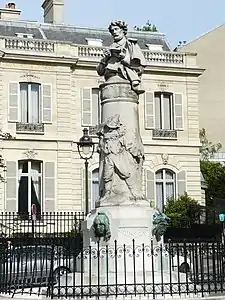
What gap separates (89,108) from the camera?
32594 mm

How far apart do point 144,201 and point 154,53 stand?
22.5m

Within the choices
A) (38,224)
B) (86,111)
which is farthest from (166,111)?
(38,224)

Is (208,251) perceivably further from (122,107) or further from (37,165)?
(37,165)

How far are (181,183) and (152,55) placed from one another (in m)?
6.83

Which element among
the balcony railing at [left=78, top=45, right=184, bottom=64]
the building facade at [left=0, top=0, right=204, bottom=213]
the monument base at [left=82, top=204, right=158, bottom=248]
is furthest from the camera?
the balcony railing at [left=78, top=45, right=184, bottom=64]

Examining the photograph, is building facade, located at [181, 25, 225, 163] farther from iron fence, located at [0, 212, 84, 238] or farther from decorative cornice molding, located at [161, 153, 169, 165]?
iron fence, located at [0, 212, 84, 238]

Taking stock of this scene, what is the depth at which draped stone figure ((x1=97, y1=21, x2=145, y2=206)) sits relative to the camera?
41.2ft

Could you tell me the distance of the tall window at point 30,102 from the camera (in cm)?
3169

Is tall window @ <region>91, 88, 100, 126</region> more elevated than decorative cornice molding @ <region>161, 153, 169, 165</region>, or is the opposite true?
tall window @ <region>91, 88, 100, 126</region>

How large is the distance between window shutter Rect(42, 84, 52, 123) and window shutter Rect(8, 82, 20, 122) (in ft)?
4.13

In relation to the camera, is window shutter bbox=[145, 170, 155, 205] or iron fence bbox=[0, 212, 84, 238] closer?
iron fence bbox=[0, 212, 84, 238]

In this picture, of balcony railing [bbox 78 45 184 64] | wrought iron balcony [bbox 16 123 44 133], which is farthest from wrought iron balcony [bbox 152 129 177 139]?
wrought iron balcony [bbox 16 123 44 133]

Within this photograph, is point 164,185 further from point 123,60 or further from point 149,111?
point 123,60

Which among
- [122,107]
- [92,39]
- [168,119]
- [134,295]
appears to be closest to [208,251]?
[134,295]
